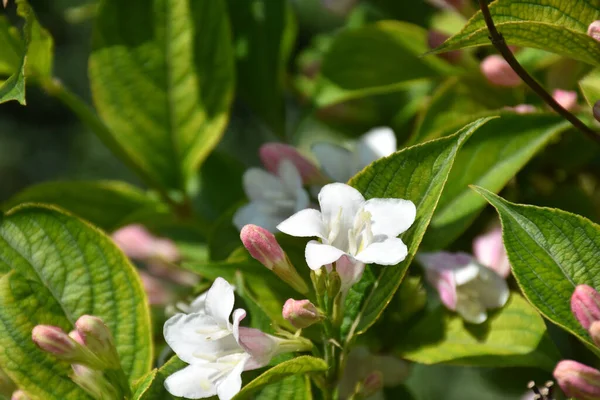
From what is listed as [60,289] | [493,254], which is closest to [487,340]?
[493,254]

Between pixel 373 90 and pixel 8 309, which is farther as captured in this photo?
pixel 373 90

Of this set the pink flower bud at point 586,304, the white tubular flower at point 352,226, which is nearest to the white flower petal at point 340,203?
the white tubular flower at point 352,226

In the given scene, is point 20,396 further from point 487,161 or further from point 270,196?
point 487,161

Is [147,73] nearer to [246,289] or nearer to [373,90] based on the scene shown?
[373,90]

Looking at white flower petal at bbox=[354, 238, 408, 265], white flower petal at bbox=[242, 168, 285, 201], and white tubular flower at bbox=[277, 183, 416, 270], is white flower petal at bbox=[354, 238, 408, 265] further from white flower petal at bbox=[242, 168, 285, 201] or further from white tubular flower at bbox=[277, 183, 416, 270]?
white flower petal at bbox=[242, 168, 285, 201]

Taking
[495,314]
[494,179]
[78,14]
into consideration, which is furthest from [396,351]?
[78,14]

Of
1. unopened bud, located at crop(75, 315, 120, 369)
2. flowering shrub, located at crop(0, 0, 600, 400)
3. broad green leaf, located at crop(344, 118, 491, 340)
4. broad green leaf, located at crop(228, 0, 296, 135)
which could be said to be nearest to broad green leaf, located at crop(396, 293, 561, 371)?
flowering shrub, located at crop(0, 0, 600, 400)
